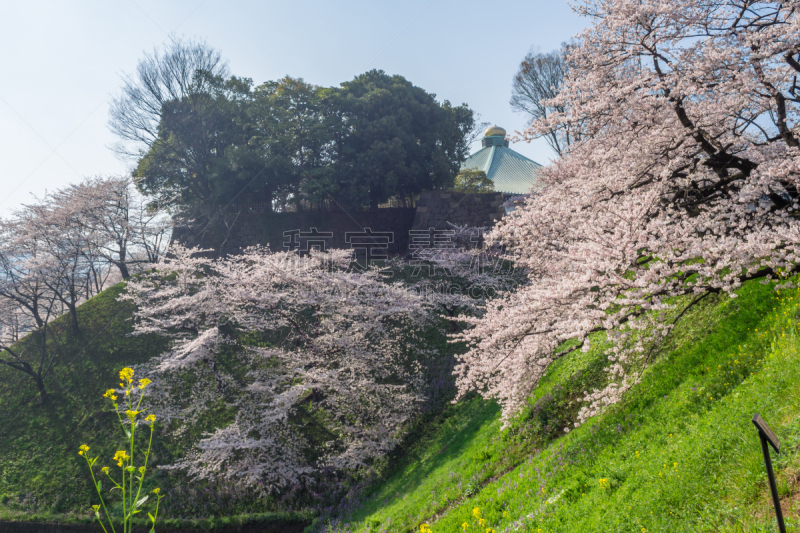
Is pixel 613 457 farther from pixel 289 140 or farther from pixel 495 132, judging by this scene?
pixel 495 132

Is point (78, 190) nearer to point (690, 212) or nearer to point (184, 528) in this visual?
point (184, 528)

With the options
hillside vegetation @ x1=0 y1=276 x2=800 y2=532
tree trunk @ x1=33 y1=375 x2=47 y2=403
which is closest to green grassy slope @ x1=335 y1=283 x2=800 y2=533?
hillside vegetation @ x1=0 y1=276 x2=800 y2=532

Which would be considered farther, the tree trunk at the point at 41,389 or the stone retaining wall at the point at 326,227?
the stone retaining wall at the point at 326,227

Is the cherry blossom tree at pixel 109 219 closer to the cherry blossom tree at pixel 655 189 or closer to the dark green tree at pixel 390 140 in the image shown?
the dark green tree at pixel 390 140

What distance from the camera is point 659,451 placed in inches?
180

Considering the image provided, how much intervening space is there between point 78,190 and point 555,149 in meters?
21.5

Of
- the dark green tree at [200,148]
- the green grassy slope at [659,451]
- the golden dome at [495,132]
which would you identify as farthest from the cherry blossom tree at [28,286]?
the golden dome at [495,132]

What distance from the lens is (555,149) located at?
19828mm

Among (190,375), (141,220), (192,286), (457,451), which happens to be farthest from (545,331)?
(141,220)

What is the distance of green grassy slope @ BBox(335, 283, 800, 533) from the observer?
3.62 m

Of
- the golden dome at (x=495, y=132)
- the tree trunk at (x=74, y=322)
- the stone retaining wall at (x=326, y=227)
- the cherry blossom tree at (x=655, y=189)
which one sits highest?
the golden dome at (x=495, y=132)

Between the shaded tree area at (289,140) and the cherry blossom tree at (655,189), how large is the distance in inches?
610

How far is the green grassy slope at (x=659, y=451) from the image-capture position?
11.9 feet

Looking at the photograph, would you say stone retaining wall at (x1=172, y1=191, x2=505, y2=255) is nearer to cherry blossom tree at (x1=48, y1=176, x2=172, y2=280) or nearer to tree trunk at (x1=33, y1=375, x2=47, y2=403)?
cherry blossom tree at (x1=48, y1=176, x2=172, y2=280)
